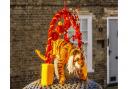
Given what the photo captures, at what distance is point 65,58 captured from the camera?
8.56m

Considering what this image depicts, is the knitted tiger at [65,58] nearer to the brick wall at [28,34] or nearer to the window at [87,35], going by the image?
the brick wall at [28,34]

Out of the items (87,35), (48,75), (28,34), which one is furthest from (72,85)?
(87,35)

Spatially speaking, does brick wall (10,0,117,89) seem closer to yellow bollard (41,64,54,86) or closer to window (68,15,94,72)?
window (68,15,94,72)

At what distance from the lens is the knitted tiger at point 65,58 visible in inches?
336

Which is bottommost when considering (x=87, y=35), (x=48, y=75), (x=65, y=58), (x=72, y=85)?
(x=72, y=85)

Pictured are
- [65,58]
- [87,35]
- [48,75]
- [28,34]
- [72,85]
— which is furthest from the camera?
[87,35]

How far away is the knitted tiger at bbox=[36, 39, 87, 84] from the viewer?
8.52 meters

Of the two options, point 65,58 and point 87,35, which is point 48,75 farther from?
point 87,35

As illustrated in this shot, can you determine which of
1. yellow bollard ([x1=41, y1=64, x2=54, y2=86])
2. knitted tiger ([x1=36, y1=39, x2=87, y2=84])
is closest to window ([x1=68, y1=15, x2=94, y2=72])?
knitted tiger ([x1=36, y1=39, x2=87, y2=84])

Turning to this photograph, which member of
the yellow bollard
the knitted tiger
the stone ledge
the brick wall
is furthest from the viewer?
the brick wall

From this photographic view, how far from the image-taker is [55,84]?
8.38m
